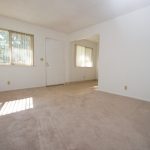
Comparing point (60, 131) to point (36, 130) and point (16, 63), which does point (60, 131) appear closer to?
point (36, 130)

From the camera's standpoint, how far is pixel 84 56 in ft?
21.9

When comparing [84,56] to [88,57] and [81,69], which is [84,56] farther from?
[81,69]

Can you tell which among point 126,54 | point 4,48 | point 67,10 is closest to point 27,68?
point 4,48

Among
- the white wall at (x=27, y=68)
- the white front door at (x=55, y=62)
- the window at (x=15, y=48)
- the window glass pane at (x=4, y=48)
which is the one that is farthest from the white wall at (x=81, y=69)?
the window glass pane at (x=4, y=48)

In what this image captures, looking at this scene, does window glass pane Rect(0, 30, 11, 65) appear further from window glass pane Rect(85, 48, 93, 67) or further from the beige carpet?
window glass pane Rect(85, 48, 93, 67)

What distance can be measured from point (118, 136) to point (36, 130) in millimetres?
1155

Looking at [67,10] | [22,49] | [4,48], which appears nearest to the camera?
[67,10]

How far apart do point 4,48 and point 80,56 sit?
3743 mm

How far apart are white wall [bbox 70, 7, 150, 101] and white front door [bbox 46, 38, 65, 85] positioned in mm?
1873

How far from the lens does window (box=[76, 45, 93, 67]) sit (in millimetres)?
6324

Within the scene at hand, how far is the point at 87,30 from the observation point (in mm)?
4707

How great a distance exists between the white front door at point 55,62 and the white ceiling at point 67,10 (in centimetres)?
117

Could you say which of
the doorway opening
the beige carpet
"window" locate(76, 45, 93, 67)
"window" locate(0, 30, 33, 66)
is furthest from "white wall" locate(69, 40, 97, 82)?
the beige carpet

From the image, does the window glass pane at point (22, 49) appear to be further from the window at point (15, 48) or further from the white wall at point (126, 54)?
the white wall at point (126, 54)
